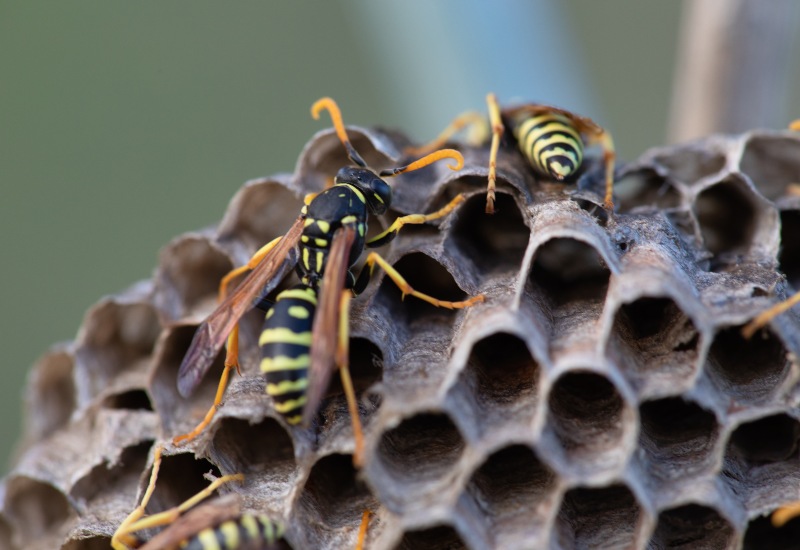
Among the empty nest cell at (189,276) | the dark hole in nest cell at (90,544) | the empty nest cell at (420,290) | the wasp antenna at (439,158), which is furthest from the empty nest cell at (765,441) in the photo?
the dark hole in nest cell at (90,544)

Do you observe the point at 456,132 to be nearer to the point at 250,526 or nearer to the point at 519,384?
the point at 519,384

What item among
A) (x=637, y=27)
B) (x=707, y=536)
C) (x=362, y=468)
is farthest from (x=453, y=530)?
(x=637, y=27)

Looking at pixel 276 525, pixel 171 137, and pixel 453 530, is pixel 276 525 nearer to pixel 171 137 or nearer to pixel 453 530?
pixel 453 530

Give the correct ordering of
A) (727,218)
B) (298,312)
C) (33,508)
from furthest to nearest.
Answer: (33,508), (727,218), (298,312)

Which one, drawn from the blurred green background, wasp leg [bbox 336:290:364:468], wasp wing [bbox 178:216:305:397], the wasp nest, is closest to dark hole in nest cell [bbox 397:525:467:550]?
the wasp nest

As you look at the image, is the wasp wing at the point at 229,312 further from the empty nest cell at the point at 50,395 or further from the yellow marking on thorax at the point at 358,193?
the empty nest cell at the point at 50,395

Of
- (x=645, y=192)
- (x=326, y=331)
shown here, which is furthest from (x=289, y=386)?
(x=645, y=192)
